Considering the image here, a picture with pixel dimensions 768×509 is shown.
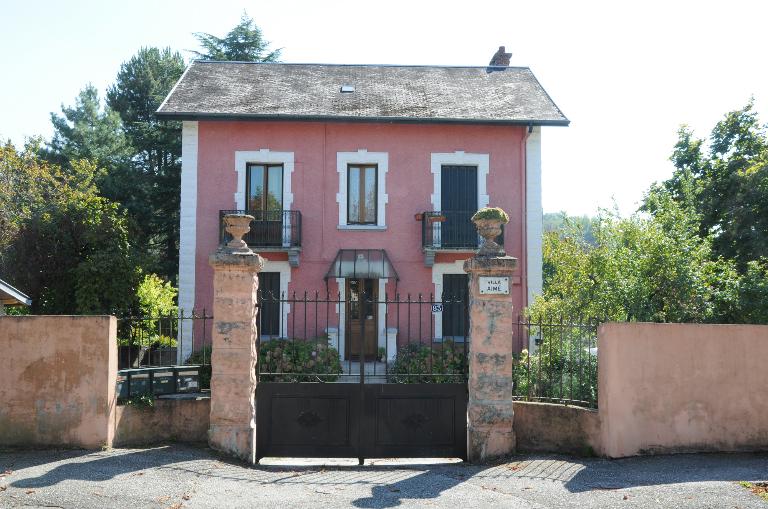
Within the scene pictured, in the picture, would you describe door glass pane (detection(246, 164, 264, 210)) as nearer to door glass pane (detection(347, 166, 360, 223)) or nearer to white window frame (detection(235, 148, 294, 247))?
white window frame (detection(235, 148, 294, 247))

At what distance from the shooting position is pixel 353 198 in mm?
17891

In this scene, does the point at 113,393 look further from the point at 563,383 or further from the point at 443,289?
the point at 443,289

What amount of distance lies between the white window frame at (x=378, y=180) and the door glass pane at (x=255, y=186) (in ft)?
6.28

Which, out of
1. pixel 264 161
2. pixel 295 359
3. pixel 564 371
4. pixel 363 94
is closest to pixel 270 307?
pixel 264 161

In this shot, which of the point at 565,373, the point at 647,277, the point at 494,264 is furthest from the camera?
the point at 647,277

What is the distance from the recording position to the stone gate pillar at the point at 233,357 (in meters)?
8.76

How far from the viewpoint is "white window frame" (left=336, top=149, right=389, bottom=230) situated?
17609 mm

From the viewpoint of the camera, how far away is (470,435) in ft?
29.2

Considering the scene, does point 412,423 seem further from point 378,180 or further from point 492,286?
point 378,180

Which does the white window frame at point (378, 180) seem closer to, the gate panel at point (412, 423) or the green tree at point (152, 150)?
the gate panel at point (412, 423)

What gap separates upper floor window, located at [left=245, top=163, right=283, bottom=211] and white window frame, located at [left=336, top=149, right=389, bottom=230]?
4.90 feet

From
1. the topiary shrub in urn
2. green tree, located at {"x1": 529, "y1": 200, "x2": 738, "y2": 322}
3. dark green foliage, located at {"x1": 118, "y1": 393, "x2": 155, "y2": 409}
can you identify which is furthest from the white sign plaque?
dark green foliage, located at {"x1": 118, "y1": 393, "x2": 155, "y2": 409}

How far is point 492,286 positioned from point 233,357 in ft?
11.0

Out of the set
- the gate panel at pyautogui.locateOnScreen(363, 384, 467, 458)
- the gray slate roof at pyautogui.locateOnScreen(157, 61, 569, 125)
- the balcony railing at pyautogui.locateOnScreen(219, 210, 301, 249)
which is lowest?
the gate panel at pyautogui.locateOnScreen(363, 384, 467, 458)
